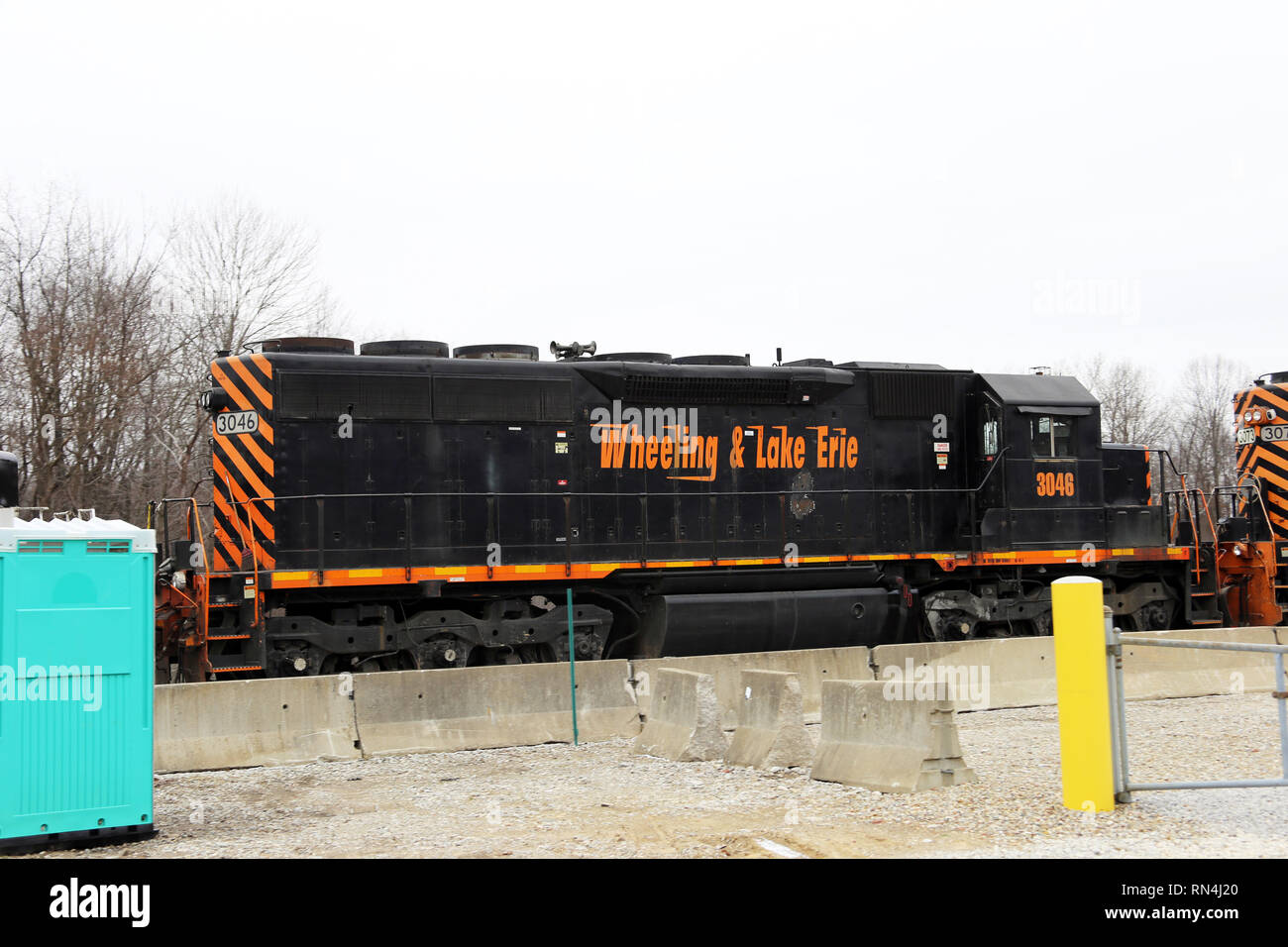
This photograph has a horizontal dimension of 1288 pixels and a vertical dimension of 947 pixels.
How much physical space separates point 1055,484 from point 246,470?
11.2 m

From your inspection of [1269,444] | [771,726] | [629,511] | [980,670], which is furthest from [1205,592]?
[771,726]

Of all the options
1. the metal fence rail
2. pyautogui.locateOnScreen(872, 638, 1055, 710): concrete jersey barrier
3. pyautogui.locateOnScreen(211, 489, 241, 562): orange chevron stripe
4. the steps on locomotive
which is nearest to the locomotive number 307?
the steps on locomotive

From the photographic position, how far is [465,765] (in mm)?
10188

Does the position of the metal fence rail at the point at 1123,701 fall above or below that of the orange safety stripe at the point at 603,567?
below

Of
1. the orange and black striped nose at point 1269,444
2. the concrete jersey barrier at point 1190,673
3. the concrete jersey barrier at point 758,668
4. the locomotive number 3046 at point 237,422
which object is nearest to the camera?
the concrete jersey barrier at point 758,668

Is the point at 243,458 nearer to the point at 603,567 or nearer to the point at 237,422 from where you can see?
the point at 237,422

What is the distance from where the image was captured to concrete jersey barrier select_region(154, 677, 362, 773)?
10.0 m

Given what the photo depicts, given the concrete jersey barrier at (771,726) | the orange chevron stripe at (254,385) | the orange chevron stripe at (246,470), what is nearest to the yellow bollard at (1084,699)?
the concrete jersey barrier at (771,726)

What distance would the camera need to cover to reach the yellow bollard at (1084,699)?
Result: 7617 millimetres

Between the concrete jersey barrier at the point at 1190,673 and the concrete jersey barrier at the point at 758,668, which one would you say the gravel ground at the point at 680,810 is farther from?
the concrete jersey barrier at the point at 1190,673

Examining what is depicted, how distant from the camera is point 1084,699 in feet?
25.3

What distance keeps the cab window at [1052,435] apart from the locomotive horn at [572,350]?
657cm

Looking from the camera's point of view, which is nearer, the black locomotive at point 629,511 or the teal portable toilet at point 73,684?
the teal portable toilet at point 73,684
